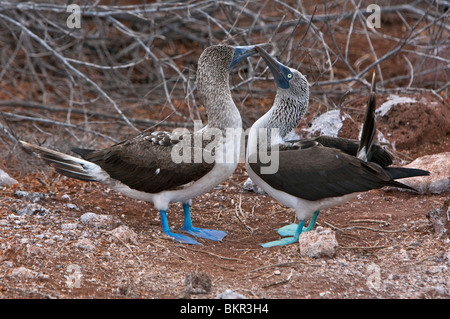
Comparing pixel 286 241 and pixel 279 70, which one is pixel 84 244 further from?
pixel 279 70

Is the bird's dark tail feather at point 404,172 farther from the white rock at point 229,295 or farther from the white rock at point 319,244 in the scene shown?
the white rock at point 229,295

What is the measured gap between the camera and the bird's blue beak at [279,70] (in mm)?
4802

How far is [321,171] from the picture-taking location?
434cm

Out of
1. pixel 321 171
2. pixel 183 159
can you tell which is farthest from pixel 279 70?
pixel 183 159

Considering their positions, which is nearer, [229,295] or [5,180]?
[229,295]

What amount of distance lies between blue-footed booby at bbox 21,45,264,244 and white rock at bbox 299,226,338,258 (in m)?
0.75

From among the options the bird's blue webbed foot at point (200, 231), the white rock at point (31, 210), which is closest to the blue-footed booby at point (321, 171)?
the bird's blue webbed foot at point (200, 231)

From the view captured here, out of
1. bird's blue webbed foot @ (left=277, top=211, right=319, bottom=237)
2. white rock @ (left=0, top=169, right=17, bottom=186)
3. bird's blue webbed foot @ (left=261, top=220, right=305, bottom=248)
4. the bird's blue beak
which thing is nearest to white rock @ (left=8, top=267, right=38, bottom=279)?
bird's blue webbed foot @ (left=261, top=220, right=305, bottom=248)

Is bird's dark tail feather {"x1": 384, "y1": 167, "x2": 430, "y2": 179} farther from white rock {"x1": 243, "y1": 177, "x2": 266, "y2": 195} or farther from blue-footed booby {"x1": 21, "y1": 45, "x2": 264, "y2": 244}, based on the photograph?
white rock {"x1": 243, "y1": 177, "x2": 266, "y2": 195}

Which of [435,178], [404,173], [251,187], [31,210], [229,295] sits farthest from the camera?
[251,187]

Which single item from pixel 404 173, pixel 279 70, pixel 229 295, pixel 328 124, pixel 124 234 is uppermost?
pixel 279 70

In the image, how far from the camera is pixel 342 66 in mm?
Result: 9461

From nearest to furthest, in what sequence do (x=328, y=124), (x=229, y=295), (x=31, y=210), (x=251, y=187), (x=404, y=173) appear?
(x=229, y=295) < (x=404, y=173) < (x=31, y=210) < (x=251, y=187) < (x=328, y=124)

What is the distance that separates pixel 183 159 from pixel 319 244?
44.3 inches
